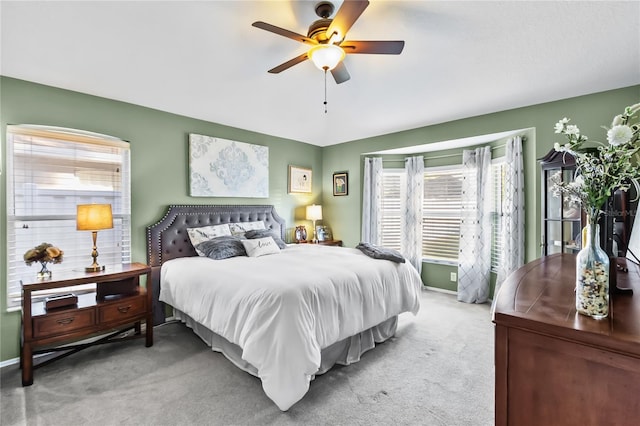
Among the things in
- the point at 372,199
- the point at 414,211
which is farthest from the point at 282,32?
the point at 414,211

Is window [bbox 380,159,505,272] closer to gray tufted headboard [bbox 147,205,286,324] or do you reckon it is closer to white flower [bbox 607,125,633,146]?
gray tufted headboard [bbox 147,205,286,324]

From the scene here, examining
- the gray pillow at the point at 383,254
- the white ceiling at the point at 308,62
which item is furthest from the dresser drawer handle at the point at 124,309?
the gray pillow at the point at 383,254

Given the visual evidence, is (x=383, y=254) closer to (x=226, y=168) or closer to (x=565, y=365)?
(x=565, y=365)

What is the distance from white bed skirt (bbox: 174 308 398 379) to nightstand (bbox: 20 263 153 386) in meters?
0.67

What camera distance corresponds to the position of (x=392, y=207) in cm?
522

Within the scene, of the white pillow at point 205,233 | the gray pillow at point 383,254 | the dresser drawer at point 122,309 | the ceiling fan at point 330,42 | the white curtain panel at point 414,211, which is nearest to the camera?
the ceiling fan at point 330,42

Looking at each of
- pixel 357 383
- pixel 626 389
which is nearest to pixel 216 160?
pixel 357 383

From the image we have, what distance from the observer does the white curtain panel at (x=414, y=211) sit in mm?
4922

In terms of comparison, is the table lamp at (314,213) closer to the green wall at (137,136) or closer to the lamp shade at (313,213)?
the lamp shade at (313,213)

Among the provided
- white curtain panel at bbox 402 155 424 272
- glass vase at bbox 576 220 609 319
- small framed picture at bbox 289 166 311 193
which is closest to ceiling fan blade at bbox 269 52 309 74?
glass vase at bbox 576 220 609 319

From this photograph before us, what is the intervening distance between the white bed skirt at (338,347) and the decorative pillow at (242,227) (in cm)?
132

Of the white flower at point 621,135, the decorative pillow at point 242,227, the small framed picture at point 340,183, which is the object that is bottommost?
the decorative pillow at point 242,227

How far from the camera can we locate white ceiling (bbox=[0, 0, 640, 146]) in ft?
6.46

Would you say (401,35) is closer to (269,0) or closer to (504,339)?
(269,0)
